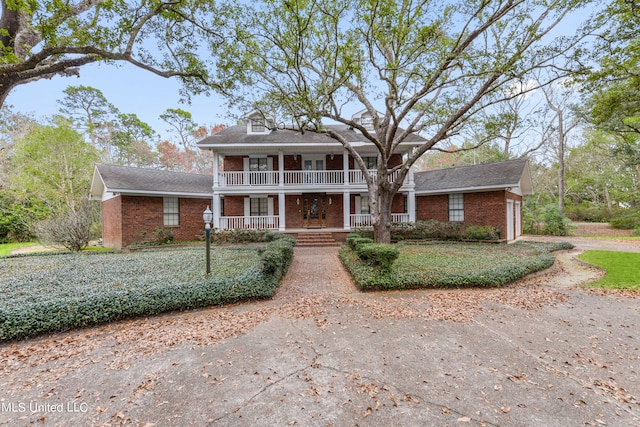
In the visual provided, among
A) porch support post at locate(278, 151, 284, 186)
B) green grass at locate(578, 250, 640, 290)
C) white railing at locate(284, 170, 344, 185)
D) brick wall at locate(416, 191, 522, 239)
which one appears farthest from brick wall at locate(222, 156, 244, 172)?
green grass at locate(578, 250, 640, 290)

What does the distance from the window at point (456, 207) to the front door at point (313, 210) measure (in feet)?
25.1

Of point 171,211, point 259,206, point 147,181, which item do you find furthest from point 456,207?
point 147,181

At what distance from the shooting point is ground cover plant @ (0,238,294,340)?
4.24 meters

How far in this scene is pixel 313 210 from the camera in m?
16.2

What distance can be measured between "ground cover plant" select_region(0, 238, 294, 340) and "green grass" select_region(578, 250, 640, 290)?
8782mm

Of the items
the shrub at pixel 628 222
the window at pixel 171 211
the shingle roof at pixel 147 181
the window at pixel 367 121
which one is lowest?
the shrub at pixel 628 222

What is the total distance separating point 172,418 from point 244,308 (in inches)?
116

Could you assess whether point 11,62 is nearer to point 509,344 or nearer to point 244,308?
point 244,308

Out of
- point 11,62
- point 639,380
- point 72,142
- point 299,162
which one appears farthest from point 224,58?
point 72,142

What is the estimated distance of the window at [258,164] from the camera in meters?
16.1

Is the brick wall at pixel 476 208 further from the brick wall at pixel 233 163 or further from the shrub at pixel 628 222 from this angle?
the shrub at pixel 628 222

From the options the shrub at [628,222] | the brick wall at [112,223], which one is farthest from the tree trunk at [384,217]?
the shrub at [628,222]

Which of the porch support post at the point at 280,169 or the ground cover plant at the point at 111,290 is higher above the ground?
the porch support post at the point at 280,169

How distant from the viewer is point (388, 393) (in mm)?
2662
